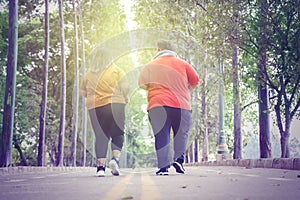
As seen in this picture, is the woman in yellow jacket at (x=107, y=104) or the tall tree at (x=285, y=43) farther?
the tall tree at (x=285, y=43)

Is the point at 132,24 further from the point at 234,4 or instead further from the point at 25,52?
the point at 234,4

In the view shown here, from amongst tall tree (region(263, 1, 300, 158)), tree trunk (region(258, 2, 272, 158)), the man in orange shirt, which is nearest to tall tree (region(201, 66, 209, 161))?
tree trunk (region(258, 2, 272, 158))

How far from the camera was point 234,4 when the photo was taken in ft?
47.4

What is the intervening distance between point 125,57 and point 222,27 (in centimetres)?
2613

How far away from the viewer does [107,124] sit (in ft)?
30.8

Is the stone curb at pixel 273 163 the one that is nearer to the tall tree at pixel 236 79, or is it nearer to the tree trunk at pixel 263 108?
the tree trunk at pixel 263 108

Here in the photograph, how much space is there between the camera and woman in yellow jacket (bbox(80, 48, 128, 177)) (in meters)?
9.27

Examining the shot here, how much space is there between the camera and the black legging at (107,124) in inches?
366

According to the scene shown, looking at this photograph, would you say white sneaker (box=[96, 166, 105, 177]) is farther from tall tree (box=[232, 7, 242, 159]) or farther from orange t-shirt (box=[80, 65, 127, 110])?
tall tree (box=[232, 7, 242, 159])

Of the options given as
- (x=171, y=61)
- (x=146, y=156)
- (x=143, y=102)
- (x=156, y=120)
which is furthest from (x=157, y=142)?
(x=146, y=156)

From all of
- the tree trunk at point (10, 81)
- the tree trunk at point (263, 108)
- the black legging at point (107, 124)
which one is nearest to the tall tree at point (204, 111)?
the tree trunk at point (263, 108)

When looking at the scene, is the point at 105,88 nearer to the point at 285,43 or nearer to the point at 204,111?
the point at 285,43

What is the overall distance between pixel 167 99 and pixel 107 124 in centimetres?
112

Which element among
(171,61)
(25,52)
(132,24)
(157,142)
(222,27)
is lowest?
(157,142)
